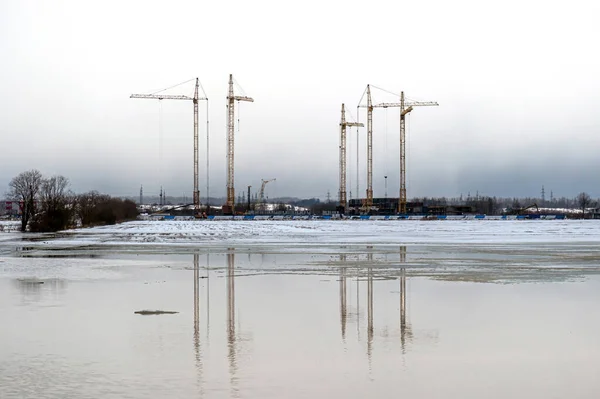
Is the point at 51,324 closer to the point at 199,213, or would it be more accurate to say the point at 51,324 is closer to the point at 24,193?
the point at 24,193

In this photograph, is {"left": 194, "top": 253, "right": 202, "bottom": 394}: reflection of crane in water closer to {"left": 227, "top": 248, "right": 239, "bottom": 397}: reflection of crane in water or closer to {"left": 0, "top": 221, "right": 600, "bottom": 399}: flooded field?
{"left": 0, "top": 221, "right": 600, "bottom": 399}: flooded field

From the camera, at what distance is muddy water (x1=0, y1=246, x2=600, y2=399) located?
9430 mm

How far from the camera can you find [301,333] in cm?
1309

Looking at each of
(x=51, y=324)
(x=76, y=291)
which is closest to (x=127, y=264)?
(x=76, y=291)

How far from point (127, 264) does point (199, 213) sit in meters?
131

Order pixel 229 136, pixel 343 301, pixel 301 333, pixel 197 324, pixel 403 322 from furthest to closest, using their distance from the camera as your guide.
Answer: pixel 229 136 < pixel 343 301 < pixel 403 322 < pixel 197 324 < pixel 301 333

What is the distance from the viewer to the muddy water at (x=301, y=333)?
30.9 ft

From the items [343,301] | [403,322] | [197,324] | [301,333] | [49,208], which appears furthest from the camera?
[49,208]

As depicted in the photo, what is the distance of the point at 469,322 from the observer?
46.9 feet

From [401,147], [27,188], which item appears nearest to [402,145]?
[401,147]

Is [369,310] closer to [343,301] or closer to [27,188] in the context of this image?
[343,301]

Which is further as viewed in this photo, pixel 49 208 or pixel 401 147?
pixel 401 147

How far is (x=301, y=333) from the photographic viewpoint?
1309cm

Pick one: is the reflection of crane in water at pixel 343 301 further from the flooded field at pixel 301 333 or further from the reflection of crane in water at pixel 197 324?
the reflection of crane in water at pixel 197 324
